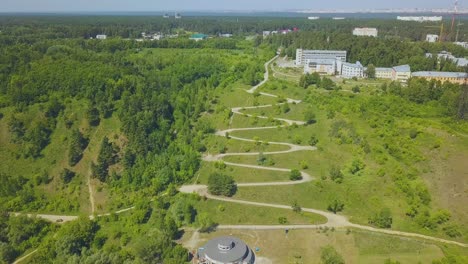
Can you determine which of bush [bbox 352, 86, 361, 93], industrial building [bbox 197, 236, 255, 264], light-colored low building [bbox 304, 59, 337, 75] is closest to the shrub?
industrial building [bbox 197, 236, 255, 264]

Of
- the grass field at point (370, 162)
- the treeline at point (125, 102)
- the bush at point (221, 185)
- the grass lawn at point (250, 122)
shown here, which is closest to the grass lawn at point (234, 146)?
the treeline at point (125, 102)

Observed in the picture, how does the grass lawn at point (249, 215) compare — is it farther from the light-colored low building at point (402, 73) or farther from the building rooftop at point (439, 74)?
the light-colored low building at point (402, 73)

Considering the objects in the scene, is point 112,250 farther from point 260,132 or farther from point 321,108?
point 321,108

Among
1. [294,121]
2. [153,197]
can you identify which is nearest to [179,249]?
[153,197]

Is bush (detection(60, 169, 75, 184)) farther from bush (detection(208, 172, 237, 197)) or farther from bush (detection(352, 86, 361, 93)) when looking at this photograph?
bush (detection(352, 86, 361, 93))

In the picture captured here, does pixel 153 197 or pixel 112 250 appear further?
pixel 153 197

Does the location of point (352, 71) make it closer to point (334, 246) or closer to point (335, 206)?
point (335, 206)
